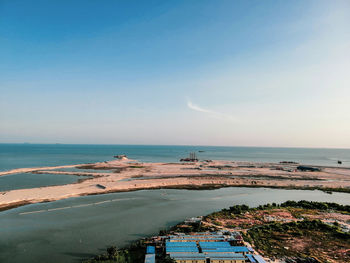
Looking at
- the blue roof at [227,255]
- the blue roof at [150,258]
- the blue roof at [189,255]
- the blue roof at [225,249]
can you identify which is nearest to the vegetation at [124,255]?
the blue roof at [150,258]

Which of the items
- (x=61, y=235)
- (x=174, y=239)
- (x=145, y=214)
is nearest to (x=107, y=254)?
(x=174, y=239)

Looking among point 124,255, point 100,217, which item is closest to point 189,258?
point 124,255

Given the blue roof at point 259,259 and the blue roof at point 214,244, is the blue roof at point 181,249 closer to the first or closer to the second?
the blue roof at point 214,244

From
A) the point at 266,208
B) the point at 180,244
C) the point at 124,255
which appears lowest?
the point at 266,208

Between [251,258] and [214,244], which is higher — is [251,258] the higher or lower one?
the lower one

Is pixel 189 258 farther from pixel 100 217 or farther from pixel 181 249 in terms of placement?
pixel 100 217

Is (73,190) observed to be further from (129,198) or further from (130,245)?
(130,245)

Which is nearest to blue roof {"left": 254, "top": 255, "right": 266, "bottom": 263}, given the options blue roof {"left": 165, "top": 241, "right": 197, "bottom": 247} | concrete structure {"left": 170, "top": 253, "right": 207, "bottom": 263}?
concrete structure {"left": 170, "top": 253, "right": 207, "bottom": 263}

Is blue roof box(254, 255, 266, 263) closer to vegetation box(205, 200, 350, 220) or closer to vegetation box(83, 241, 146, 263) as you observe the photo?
vegetation box(83, 241, 146, 263)

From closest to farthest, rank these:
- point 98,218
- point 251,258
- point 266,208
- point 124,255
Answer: point 251,258 → point 124,255 → point 98,218 → point 266,208
